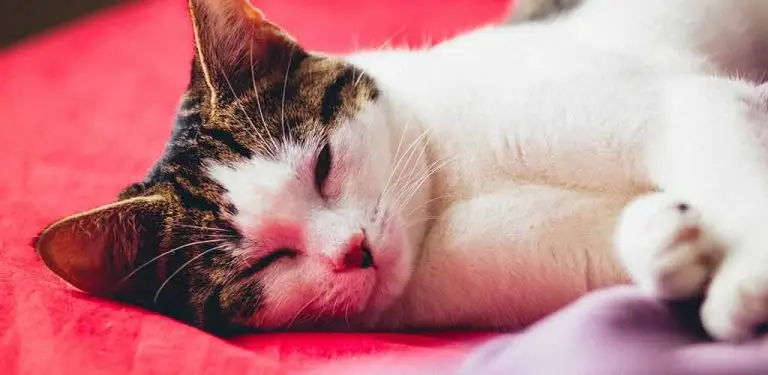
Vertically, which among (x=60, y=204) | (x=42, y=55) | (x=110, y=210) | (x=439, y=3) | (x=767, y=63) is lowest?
(x=110, y=210)

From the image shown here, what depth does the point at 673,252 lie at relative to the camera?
2.76ft

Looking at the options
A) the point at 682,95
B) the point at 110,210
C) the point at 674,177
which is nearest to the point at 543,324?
the point at 674,177

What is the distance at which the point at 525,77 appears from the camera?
119 cm

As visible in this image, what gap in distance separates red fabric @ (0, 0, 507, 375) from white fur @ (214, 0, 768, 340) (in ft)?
0.33

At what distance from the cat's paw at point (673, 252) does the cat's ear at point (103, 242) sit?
0.68m

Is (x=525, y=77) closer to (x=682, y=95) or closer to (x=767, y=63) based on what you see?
(x=682, y=95)

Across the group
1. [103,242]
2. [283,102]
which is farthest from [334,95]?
[103,242]

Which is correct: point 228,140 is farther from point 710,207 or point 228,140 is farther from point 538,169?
point 710,207

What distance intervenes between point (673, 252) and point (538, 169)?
34 cm

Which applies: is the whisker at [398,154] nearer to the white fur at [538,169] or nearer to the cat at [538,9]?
A: the white fur at [538,169]

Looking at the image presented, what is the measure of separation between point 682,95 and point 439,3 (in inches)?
55.7

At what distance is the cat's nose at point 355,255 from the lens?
1051 mm

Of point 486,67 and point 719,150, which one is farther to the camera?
point 486,67

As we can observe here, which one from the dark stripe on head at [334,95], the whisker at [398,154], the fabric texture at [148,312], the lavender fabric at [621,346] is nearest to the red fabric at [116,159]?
the fabric texture at [148,312]
